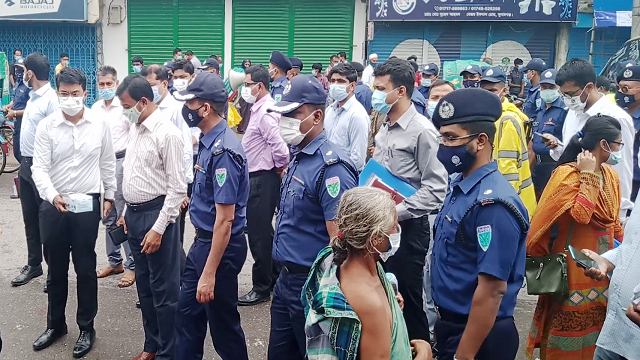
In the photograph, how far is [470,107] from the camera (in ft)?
8.19

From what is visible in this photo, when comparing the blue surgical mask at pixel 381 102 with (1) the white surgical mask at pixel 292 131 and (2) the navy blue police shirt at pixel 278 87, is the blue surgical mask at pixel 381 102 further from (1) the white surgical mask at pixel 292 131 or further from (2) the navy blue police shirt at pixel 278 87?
(2) the navy blue police shirt at pixel 278 87

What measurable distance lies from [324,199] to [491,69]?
3.67m

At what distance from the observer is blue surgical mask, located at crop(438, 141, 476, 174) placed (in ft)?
8.31

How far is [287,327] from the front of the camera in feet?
9.95

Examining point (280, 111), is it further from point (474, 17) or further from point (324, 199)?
point (474, 17)

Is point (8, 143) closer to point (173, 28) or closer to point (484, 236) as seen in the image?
point (173, 28)

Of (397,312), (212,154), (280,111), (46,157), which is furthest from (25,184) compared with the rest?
(397,312)

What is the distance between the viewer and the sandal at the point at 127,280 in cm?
538

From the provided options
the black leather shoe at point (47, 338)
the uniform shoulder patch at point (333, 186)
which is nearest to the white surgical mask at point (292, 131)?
the uniform shoulder patch at point (333, 186)

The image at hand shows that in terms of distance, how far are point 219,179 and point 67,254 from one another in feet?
5.48

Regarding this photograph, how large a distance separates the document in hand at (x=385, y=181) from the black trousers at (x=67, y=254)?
204 centimetres

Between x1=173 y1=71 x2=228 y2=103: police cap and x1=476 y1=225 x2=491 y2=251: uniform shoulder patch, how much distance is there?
1.88 metres

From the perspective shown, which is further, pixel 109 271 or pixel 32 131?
pixel 109 271

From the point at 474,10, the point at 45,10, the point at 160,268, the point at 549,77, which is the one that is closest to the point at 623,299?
the point at 160,268
